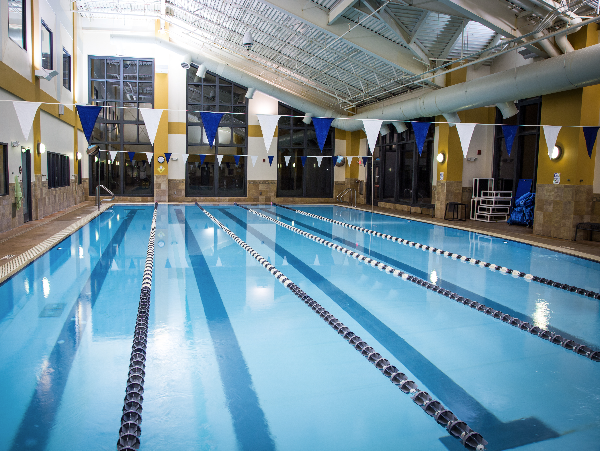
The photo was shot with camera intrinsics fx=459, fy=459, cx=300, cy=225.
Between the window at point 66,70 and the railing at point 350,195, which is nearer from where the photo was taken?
the window at point 66,70

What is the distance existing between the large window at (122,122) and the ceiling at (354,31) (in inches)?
83.7

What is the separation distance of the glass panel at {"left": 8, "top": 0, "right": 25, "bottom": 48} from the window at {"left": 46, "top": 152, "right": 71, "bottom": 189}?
333 cm

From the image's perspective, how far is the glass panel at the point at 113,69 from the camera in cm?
1911

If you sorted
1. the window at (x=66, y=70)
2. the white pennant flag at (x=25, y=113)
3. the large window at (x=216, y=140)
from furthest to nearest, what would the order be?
the large window at (x=216, y=140) < the window at (x=66, y=70) < the white pennant flag at (x=25, y=113)

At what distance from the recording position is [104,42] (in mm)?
18844

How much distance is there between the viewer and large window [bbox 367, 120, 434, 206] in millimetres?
16469

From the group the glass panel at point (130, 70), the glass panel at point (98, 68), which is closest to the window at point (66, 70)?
the glass panel at point (98, 68)

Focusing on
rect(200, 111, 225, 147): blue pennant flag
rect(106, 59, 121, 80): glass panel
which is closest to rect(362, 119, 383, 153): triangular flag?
rect(200, 111, 225, 147): blue pennant flag

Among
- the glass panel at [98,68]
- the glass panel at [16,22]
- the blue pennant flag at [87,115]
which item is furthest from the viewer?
the glass panel at [98,68]

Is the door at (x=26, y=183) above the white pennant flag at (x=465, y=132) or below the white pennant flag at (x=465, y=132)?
below

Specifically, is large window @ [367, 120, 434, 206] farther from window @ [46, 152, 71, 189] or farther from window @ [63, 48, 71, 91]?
window @ [63, 48, 71, 91]

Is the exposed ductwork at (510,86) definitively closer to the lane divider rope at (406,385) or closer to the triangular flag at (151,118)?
the triangular flag at (151,118)

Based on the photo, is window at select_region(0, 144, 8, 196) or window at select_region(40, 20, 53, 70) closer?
window at select_region(0, 144, 8, 196)

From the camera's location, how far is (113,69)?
19219 mm
